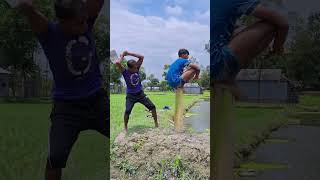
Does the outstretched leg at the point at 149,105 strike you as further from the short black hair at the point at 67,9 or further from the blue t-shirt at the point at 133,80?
the short black hair at the point at 67,9

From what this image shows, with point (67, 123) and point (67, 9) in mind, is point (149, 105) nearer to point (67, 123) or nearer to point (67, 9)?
point (67, 123)

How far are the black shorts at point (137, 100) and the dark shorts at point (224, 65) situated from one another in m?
0.60

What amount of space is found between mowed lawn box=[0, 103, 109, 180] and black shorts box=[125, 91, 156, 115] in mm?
336

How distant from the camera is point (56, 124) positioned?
401 centimetres

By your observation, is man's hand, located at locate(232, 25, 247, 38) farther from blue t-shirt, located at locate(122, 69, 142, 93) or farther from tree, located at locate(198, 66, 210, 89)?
blue t-shirt, located at locate(122, 69, 142, 93)

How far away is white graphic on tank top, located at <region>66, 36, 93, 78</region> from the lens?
3.92 meters

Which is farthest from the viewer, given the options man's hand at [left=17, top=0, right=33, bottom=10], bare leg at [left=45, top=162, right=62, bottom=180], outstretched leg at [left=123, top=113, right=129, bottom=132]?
outstretched leg at [left=123, top=113, right=129, bottom=132]

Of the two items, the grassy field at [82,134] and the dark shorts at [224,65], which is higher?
the dark shorts at [224,65]

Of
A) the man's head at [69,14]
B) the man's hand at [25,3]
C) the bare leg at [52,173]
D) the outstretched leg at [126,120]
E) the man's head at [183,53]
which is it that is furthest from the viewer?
the outstretched leg at [126,120]

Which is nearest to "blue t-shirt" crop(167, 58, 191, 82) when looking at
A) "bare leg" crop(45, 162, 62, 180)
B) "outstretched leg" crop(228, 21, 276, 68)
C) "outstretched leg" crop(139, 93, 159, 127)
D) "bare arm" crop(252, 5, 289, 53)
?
"outstretched leg" crop(139, 93, 159, 127)

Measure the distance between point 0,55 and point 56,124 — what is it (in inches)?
31.3

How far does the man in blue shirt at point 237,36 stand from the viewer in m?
3.88

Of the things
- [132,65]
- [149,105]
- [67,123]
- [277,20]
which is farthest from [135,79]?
[277,20]

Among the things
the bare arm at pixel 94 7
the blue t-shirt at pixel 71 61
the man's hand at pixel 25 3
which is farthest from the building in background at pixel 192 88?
the man's hand at pixel 25 3
